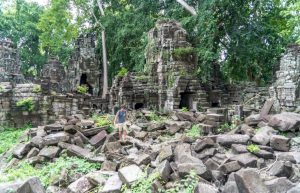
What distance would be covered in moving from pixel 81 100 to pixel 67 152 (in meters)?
8.13

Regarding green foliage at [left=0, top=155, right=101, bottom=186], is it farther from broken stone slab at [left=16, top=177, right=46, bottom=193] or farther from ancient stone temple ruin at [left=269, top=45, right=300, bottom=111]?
ancient stone temple ruin at [left=269, top=45, right=300, bottom=111]

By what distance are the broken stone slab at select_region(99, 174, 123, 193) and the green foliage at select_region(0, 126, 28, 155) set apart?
20.0 ft

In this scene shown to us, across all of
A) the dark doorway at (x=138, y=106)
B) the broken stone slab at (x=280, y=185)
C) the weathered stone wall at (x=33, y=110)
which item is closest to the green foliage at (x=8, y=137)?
the weathered stone wall at (x=33, y=110)

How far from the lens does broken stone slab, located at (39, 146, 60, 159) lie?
24.0ft

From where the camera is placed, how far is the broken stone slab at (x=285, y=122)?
699 centimetres

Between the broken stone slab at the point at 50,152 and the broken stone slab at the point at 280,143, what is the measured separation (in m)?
5.00

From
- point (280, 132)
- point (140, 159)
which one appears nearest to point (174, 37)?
point (280, 132)

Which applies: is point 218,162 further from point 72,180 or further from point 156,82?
point 156,82

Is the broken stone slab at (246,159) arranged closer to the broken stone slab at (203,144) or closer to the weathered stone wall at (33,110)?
the broken stone slab at (203,144)

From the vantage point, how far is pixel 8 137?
11.8m

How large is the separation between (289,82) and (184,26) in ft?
25.3

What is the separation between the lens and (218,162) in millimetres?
5633

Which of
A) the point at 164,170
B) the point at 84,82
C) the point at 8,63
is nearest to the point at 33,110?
the point at 8,63

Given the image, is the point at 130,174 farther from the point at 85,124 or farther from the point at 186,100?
the point at 186,100
